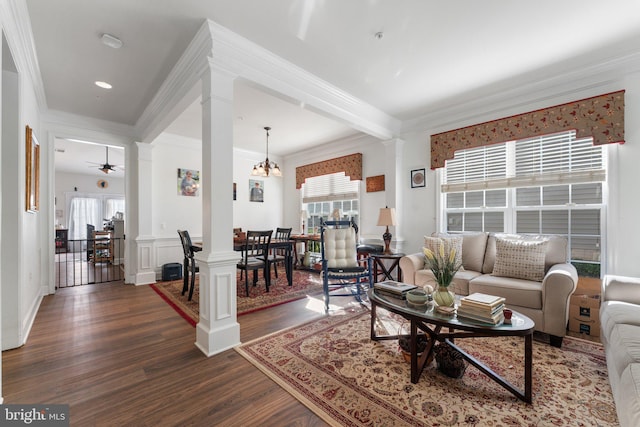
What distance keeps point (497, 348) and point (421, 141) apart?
3108mm

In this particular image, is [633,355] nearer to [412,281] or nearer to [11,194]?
[412,281]

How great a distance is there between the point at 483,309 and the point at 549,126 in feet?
9.02

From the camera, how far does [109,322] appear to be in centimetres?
303

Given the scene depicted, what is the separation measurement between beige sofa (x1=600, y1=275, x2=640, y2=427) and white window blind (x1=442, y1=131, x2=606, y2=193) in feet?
4.40

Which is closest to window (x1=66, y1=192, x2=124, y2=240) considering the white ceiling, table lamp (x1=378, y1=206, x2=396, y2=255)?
the white ceiling

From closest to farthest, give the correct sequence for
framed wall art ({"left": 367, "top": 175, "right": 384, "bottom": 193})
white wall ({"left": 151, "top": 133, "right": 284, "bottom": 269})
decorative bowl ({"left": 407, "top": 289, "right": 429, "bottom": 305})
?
decorative bowl ({"left": 407, "top": 289, "right": 429, "bottom": 305}), framed wall art ({"left": 367, "top": 175, "right": 384, "bottom": 193}), white wall ({"left": 151, "top": 133, "right": 284, "bottom": 269})

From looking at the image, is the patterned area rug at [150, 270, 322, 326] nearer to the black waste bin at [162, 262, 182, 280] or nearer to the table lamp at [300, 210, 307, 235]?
the black waste bin at [162, 262, 182, 280]

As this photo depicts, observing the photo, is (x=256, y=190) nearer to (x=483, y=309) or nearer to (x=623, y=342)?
(x=483, y=309)

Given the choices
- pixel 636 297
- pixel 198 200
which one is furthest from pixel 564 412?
pixel 198 200

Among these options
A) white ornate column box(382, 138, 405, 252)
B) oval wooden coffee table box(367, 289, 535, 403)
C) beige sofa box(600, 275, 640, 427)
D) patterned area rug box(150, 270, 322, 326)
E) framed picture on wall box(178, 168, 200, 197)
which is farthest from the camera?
framed picture on wall box(178, 168, 200, 197)

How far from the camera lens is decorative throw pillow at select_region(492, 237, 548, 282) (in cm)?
291

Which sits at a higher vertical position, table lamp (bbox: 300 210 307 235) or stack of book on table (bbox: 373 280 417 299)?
table lamp (bbox: 300 210 307 235)

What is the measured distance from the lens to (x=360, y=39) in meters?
2.52

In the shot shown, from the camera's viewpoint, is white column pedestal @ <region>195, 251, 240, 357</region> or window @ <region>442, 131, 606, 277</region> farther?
window @ <region>442, 131, 606, 277</region>
